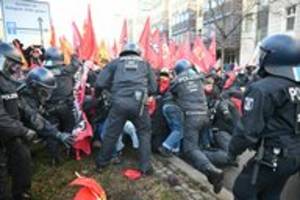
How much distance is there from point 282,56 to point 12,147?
9.17ft

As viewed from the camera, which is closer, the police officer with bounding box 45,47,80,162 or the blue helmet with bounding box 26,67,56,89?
the blue helmet with bounding box 26,67,56,89

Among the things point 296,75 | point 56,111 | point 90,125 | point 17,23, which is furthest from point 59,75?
point 17,23

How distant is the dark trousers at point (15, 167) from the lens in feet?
13.6

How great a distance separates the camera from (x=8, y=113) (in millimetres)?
4039

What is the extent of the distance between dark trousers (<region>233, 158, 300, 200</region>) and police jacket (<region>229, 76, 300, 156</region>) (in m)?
0.12

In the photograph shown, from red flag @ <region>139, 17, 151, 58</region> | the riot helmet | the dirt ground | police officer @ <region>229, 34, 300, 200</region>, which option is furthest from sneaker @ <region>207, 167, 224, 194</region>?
red flag @ <region>139, 17, 151, 58</region>

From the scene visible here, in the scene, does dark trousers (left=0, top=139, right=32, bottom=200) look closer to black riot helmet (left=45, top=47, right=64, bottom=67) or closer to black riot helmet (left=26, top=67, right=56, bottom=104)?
black riot helmet (left=26, top=67, right=56, bottom=104)

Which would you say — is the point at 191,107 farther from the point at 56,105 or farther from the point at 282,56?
the point at 282,56

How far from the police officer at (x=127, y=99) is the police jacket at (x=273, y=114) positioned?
260 cm

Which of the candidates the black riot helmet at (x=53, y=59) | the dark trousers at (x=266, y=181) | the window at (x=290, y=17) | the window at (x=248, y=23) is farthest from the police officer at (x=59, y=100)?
the window at (x=248, y=23)

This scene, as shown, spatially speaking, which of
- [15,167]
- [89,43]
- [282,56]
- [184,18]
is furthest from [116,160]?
[184,18]

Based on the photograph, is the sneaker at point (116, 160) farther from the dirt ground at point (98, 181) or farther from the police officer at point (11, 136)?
the police officer at point (11, 136)

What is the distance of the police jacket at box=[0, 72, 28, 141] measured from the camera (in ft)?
12.6

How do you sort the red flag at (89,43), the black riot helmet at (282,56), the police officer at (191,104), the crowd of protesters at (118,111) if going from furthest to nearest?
the red flag at (89,43)
the police officer at (191,104)
the crowd of protesters at (118,111)
the black riot helmet at (282,56)
